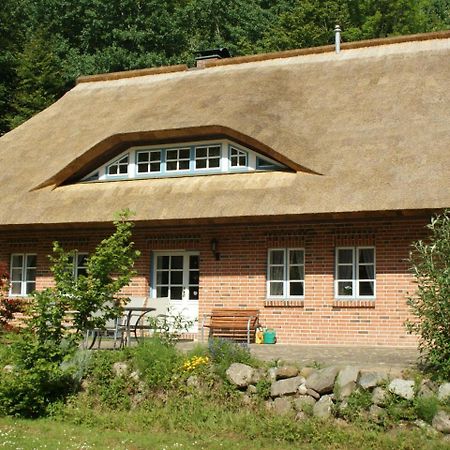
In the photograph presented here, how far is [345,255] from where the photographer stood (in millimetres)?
16375

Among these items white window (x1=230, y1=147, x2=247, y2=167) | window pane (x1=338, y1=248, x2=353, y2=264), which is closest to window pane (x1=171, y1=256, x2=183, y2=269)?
white window (x1=230, y1=147, x2=247, y2=167)

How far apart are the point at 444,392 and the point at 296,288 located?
6537 millimetres

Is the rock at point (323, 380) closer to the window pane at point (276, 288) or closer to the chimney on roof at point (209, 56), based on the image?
the window pane at point (276, 288)

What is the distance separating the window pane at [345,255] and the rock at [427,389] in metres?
5.82

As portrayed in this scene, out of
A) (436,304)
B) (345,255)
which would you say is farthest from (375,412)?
(345,255)

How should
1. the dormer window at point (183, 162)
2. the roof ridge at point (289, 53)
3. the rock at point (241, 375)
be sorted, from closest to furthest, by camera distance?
the rock at point (241, 375) < the dormer window at point (183, 162) < the roof ridge at point (289, 53)

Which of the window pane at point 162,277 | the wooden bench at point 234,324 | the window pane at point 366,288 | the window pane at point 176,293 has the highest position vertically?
the window pane at point 162,277

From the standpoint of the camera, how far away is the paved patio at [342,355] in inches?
474

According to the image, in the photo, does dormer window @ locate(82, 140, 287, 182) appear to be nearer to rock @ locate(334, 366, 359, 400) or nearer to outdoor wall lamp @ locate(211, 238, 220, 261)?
outdoor wall lamp @ locate(211, 238, 220, 261)

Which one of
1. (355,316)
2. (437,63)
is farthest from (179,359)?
(437,63)

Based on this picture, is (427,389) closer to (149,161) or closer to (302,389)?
(302,389)

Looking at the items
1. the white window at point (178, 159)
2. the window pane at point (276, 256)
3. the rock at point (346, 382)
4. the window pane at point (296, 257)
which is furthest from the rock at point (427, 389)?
the white window at point (178, 159)

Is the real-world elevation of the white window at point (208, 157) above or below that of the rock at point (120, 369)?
above

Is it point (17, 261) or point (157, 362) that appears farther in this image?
point (17, 261)
